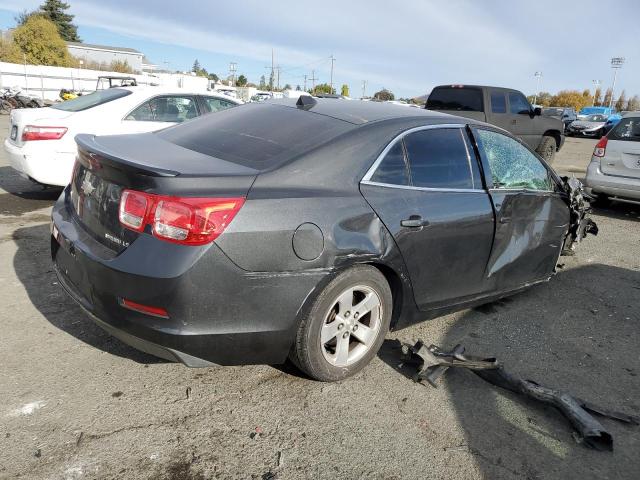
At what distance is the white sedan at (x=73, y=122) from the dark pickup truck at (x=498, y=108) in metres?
6.72

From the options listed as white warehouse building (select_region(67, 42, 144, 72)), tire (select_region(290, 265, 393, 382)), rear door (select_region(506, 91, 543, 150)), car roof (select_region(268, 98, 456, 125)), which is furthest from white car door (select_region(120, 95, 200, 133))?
white warehouse building (select_region(67, 42, 144, 72))

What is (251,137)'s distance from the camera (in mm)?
3209

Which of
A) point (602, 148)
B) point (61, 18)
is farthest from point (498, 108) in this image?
point (61, 18)

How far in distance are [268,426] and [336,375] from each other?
53 cm

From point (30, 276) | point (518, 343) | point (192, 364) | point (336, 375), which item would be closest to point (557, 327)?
point (518, 343)

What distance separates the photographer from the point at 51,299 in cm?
386

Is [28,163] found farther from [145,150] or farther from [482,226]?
[482,226]

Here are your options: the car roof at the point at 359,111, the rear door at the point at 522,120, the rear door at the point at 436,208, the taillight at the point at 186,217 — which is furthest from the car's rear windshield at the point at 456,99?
the taillight at the point at 186,217

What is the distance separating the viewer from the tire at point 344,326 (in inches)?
109

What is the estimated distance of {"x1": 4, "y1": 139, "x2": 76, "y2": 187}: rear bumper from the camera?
6430mm

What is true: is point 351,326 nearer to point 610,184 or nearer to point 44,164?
point 44,164

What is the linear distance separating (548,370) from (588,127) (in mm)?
30414

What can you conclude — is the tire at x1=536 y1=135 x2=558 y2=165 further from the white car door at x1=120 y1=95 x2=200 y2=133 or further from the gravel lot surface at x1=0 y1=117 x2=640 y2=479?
the gravel lot surface at x1=0 y1=117 x2=640 y2=479

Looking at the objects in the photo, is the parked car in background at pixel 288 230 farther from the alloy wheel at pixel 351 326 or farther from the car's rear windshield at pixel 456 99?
the car's rear windshield at pixel 456 99
